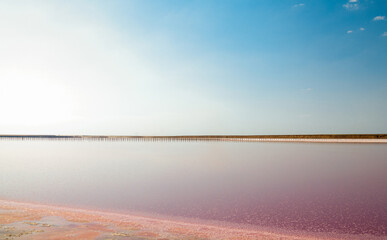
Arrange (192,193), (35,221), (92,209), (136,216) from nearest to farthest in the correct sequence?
1. (35,221)
2. (136,216)
3. (92,209)
4. (192,193)

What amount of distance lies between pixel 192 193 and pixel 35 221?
6.89m

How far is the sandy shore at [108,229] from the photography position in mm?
6938

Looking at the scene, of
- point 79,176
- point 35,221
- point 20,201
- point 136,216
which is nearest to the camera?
point 35,221

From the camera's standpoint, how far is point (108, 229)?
24.9ft

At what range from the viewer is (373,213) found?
9.53 m

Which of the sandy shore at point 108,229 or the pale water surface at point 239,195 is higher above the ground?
the sandy shore at point 108,229

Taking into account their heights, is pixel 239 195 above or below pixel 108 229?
below

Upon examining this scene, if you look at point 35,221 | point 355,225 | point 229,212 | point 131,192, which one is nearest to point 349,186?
point 355,225

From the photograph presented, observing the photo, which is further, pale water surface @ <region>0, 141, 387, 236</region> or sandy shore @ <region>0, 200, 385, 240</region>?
pale water surface @ <region>0, 141, 387, 236</region>

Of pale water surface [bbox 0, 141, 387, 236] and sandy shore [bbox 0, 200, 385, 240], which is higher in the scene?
sandy shore [bbox 0, 200, 385, 240]

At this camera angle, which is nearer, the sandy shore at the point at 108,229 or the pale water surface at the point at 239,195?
the sandy shore at the point at 108,229

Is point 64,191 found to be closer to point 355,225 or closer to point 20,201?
point 20,201

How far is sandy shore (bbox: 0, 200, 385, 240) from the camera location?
22.8ft

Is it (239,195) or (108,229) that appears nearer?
(108,229)
